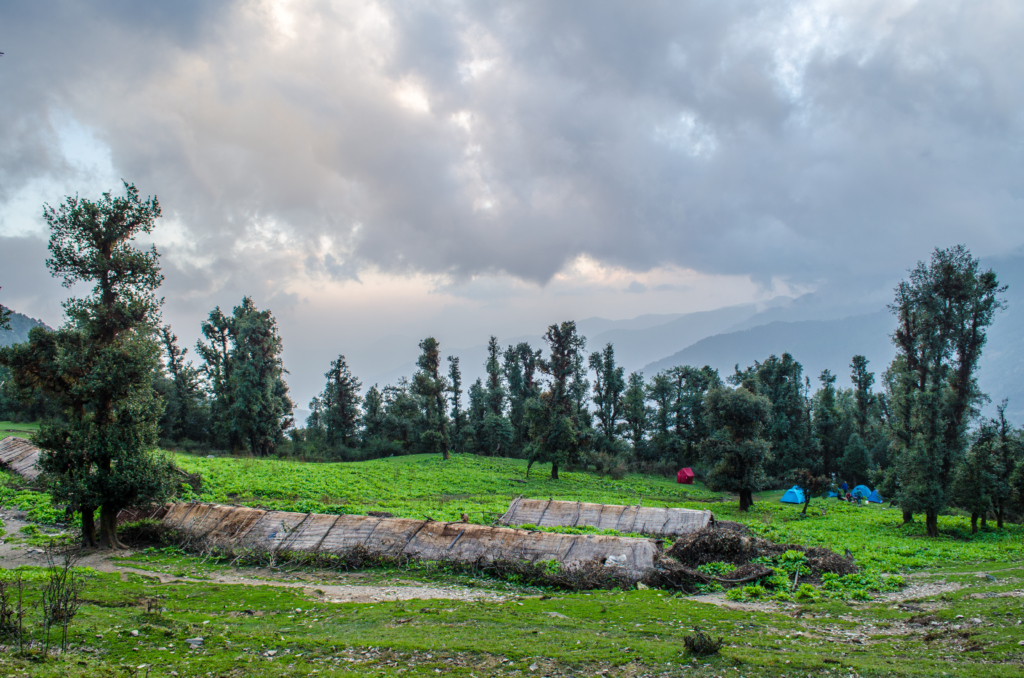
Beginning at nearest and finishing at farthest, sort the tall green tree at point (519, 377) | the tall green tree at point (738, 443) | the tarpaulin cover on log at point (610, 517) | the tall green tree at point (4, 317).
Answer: the tall green tree at point (4, 317) → the tarpaulin cover on log at point (610, 517) → the tall green tree at point (738, 443) → the tall green tree at point (519, 377)

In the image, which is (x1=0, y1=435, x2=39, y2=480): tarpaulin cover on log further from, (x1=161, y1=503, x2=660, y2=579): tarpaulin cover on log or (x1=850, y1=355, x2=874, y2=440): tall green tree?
(x1=850, y1=355, x2=874, y2=440): tall green tree

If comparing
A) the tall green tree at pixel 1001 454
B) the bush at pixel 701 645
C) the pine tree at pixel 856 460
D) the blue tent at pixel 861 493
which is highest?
the tall green tree at pixel 1001 454

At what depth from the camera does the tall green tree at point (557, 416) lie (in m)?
54.7

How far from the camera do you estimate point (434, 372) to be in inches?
2603

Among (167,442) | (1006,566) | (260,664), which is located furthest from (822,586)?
(167,442)

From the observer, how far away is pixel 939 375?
35.5m

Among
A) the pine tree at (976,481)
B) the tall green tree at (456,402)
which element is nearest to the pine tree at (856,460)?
the pine tree at (976,481)

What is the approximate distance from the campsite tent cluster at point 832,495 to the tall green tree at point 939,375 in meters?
17.1

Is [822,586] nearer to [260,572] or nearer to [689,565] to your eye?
[689,565]

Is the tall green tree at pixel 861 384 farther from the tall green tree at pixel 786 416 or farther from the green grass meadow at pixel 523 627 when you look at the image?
the green grass meadow at pixel 523 627

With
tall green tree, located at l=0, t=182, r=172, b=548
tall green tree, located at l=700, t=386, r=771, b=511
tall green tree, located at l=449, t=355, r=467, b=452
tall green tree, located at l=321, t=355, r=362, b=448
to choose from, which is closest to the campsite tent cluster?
tall green tree, located at l=700, t=386, r=771, b=511

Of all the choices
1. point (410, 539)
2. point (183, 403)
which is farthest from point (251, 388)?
point (410, 539)

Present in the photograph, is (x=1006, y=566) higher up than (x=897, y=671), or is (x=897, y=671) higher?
(x=897, y=671)

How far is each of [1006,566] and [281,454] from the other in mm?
67098
